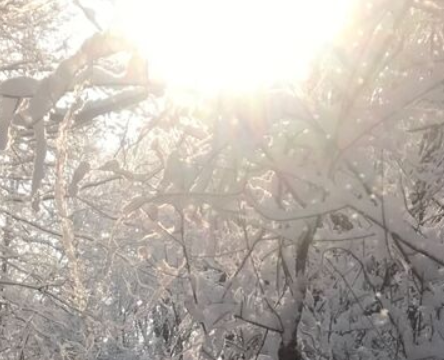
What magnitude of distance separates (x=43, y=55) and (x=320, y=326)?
16.7 feet

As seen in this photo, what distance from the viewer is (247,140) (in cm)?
152

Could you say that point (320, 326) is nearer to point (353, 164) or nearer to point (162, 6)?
point (353, 164)

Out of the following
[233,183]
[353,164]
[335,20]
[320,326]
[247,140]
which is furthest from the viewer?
[320,326]

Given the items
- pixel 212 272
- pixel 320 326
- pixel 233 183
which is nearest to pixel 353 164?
pixel 233 183

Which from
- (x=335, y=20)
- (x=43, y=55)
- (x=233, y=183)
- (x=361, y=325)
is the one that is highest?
(x=43, y=55)

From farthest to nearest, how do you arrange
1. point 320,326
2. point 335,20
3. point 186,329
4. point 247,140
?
point 186,329, point 320,326, point 335,20, point 247,140

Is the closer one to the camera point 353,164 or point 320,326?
point 353,164

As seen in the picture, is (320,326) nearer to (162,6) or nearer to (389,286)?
(389,286)

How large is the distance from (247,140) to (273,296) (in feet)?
3.31

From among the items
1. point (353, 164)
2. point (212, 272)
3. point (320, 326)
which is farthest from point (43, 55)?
point (353, 164)

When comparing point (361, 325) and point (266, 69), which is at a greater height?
point (266, 69)

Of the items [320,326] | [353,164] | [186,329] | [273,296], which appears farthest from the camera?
[186,329]

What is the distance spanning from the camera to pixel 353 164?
187cm

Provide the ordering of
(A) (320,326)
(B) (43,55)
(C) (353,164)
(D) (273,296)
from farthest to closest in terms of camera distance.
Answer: (B) (43,55), (A) (320,326), (D) (273,296), (C) (353,164)
